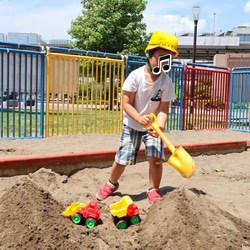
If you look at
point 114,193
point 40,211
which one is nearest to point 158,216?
point 40,211

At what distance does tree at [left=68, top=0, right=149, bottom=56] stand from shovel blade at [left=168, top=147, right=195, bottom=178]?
787 inches

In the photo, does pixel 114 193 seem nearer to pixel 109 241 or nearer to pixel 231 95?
pixel 109 241

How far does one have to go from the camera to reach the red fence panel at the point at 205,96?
7.89 meters

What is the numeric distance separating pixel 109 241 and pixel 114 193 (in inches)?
46.1

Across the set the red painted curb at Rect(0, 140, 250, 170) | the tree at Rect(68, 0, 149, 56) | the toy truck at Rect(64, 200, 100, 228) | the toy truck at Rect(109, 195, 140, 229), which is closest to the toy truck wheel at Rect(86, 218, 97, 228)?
A: the toy truck at Rect(64, 200, 100, 228)

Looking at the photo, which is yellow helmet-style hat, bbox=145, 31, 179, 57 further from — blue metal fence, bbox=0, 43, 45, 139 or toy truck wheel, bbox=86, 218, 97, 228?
blue metal fence, bbox=0, 43, 45, 139

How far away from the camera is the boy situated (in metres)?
2.84

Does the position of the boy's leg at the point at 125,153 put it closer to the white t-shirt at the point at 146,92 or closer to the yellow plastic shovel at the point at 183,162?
the white t-shirt at the point at 146,92

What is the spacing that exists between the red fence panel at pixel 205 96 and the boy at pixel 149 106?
15.7 ft

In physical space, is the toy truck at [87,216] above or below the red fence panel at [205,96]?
below

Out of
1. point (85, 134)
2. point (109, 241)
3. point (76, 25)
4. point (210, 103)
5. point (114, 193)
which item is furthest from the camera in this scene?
point (76, 25)

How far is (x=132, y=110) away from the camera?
2.92 m

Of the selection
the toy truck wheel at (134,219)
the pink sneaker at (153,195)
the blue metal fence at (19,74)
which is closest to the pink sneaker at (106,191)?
the pink sneaker at (153,195)

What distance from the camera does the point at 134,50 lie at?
22094mm
